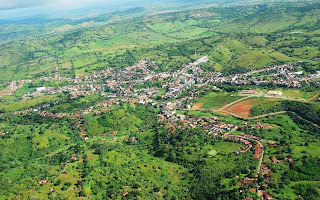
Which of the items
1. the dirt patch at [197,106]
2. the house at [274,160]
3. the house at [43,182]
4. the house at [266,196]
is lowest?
the dirt patch at [197,106]

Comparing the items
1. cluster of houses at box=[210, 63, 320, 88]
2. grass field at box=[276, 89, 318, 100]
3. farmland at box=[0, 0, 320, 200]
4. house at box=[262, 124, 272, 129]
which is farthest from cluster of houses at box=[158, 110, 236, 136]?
cluster of houses at box=[210, 63, 320, 88]

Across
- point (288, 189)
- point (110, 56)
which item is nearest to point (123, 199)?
point (288, 189)

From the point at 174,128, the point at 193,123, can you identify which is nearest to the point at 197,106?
the point at 193,123

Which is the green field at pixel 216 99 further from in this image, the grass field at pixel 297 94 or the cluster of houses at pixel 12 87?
the cluster of houses at pixel 12 87

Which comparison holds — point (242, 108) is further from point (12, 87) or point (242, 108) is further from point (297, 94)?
point (12, 87)

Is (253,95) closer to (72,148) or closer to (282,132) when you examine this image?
(282,132)

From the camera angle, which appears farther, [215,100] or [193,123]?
[215,100]

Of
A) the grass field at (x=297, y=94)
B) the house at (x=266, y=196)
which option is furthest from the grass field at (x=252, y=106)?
the house at (x=266, y=196)

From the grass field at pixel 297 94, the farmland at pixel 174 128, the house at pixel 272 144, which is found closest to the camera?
the farmland at pixel 174 128
